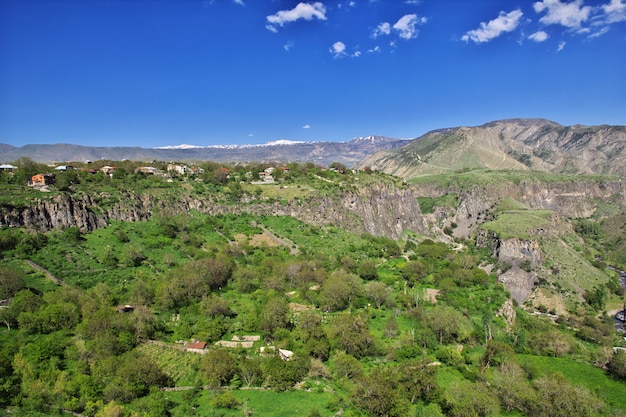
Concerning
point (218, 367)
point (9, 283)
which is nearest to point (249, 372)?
point (218, 367)

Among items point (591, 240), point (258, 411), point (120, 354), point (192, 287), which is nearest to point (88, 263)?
point (192, 287)

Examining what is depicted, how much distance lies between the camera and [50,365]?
95.9ft

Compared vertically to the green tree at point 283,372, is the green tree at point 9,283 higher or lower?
higher

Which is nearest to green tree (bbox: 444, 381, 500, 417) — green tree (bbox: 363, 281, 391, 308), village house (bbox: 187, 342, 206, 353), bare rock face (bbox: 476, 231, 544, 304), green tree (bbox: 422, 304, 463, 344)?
green tree (bbox: 422, 304, 463, 344)

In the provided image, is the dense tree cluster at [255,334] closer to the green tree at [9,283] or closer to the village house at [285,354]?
the green tree at [9,283]

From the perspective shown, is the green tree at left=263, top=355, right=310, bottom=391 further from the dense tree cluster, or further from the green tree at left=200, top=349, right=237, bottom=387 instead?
the green tree at left=200, top=349, right=237, bottom=387

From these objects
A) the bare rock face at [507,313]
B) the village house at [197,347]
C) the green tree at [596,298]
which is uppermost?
the village house at [197,347]

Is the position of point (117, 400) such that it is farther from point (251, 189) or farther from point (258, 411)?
point (251, 189)

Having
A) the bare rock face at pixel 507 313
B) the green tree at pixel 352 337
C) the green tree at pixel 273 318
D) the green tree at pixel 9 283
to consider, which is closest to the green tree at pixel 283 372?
the green tree at pixel 352 337

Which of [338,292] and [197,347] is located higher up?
[338,292]

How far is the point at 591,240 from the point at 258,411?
148973 mm

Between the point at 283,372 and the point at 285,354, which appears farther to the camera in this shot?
the point at 285,354

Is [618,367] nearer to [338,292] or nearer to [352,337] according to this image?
[352,337]

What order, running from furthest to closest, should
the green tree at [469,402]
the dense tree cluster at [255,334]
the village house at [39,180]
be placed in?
1. the village house at [39,180]
2. the dense tree cluster at [255,334]
3. the green tree at [469,402]
